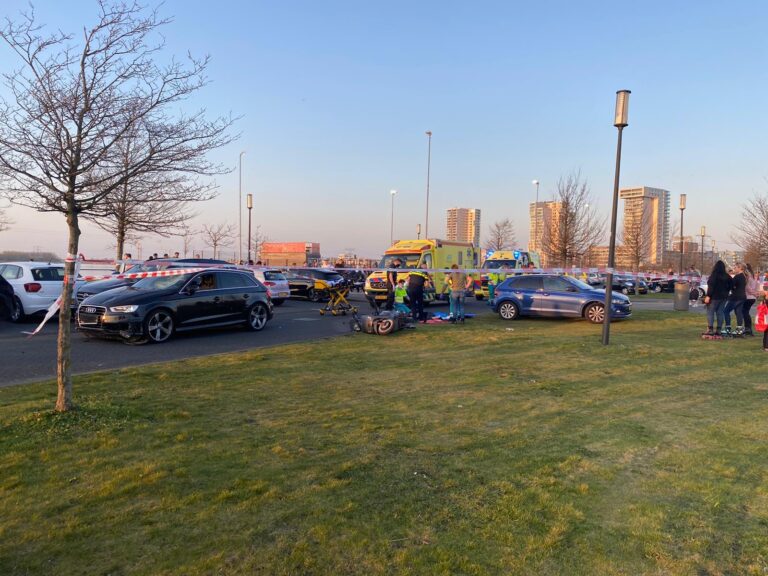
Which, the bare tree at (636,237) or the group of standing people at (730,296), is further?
the bare tree at (636,237)

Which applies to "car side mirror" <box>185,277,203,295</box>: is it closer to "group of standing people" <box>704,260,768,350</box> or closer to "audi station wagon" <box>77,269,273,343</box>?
"audi station wagon" <box>77,269,273,343</box>

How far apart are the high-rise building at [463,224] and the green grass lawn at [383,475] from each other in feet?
214

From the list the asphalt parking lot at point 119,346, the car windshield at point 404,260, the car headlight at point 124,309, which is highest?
the car windshield at point 404,260

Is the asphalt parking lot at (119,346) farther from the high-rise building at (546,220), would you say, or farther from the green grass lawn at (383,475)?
the high-rise building at (546,220)

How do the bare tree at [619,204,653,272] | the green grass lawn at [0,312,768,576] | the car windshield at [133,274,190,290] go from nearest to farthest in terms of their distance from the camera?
1. the green grass lawn at [0,312,768,576]
2. the car windshield at [133,274,190,290]
3. the bare tree at [619,204,653,272]

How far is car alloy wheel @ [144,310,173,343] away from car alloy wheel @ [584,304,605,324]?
1127 cm

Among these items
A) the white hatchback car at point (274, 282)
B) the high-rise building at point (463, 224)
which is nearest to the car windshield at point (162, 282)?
the white hatchback car at point (274, 282)

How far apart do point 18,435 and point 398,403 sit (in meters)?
3.63

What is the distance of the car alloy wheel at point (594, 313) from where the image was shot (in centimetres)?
1573

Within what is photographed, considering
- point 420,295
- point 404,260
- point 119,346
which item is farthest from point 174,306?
point 404,260

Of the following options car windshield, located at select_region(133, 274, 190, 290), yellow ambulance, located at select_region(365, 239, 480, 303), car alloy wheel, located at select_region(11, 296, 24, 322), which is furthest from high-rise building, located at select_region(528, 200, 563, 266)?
car alloy wheel, located at select_region(11, 296, 24, 322)

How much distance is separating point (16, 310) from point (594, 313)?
1526 cm

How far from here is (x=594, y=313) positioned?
52.0 ft

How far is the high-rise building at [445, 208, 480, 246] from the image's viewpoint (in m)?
74.9
